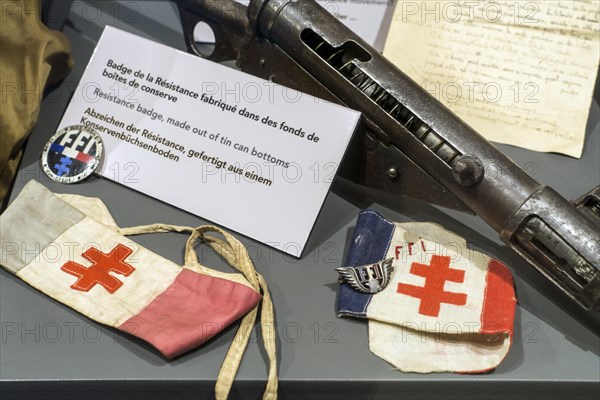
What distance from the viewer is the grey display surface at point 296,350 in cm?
91

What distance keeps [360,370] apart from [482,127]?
52 centimetres

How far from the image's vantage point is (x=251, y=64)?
116 centimetres

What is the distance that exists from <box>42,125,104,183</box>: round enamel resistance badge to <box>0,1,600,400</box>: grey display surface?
0.28 feet

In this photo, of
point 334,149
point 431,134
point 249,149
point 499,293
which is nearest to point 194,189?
point 249,149

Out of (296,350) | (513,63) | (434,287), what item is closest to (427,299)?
(434,287)

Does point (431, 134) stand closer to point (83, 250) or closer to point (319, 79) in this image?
point (319, 79)

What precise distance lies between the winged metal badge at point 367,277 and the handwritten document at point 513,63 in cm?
39

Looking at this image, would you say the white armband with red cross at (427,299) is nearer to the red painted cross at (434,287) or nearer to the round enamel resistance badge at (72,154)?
the red painted cross at (434,287)

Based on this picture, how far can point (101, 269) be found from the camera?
99cm
